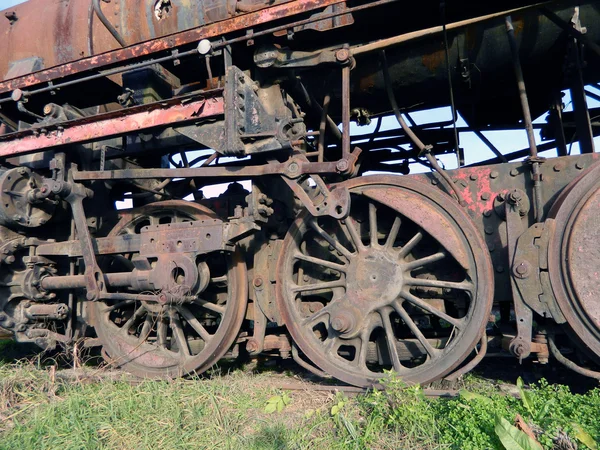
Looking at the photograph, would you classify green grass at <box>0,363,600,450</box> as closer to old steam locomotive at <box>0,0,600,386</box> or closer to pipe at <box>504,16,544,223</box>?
old steam locomotive at <box>0,0,600,386</box>

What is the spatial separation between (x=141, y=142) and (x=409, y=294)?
2589 millimetres

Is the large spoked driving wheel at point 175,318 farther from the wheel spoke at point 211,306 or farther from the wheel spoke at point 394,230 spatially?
the wheel spoke at point 394,230

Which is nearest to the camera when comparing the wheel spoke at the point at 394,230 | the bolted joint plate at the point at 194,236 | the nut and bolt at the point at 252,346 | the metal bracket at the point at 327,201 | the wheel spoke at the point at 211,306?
the metal bracket at the point at 327,201

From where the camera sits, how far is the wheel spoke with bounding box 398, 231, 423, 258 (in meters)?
2.94

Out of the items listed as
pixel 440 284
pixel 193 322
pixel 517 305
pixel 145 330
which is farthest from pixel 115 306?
pixel 517 305

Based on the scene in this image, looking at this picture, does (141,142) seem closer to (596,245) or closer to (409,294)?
(409,294)

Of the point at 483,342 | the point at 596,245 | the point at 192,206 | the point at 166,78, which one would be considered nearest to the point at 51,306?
the point at 192,206

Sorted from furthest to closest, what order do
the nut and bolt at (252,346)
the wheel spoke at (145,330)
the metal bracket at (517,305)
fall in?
the wheel spoke at (145,330) → the nut and bolt at (252,346) → the metal bracket at (517,305)

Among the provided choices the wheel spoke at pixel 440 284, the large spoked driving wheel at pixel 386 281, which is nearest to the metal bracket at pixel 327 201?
the large spoked driving wheel at pixel 386 281

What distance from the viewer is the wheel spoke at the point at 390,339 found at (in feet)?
9.57

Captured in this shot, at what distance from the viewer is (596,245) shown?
257cm

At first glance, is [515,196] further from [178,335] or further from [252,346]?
[178,335]

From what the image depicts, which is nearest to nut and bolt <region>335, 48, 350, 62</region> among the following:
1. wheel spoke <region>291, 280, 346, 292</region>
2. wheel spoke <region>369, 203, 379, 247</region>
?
wheel spoke <region>369, 203, 379, 247</region>

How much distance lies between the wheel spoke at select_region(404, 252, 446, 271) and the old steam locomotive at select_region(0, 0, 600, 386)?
1 cm
